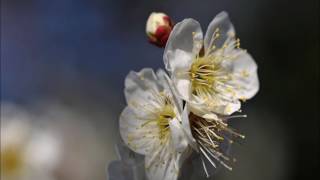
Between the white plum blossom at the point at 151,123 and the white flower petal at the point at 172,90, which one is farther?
the white plum blossom at the point at 151,123

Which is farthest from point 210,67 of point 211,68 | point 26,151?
point 26,151

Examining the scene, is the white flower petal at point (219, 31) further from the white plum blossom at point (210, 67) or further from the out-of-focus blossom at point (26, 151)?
the out-of-focus blossom at point (26, 151)

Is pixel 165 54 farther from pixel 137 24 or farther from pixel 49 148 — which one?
pixel 137 24

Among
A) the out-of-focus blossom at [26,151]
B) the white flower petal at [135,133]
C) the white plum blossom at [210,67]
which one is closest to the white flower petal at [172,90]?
the white plum blossom at [210,67]

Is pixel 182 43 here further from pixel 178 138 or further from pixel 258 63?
pixel 258 63

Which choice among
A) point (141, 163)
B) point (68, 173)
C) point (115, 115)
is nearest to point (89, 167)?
point (68, 173)
